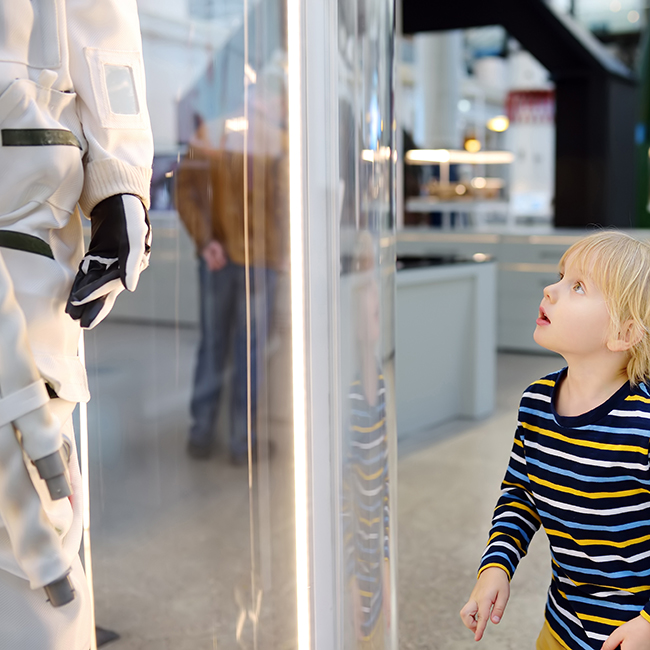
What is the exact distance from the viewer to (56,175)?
0.84m

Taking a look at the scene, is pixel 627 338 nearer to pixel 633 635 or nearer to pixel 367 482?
pixel 633 635

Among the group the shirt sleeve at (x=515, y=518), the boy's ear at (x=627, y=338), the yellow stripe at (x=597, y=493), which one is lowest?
the shirt sleeve at (x=515, y=518)

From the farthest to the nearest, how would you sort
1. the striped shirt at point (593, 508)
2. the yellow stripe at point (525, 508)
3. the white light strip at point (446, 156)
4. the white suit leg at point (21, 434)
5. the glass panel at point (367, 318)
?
the white light strip at point (446, 156), the glass panel at point (367, 318), the yellow stripe at point (525, 508), the striped shirt at point (593, 508), the white suit leg at point (21, 434)

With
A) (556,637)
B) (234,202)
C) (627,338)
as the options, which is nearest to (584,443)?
(627,338)

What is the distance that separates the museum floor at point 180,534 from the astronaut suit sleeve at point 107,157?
42 centimetres

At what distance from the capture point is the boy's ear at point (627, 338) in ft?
2.98

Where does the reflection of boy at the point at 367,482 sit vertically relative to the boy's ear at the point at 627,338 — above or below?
below

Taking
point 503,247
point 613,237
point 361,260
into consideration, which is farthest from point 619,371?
point 503,247

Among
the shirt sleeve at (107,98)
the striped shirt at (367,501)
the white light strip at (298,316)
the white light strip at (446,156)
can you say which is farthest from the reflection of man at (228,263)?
the white light strip at (446,156)

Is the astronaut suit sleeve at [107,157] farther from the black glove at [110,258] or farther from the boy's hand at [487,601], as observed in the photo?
the boy's hand at [487,601]

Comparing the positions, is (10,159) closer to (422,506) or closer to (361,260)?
(361,260)

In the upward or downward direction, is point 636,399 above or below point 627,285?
below

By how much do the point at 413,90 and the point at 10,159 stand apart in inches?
518

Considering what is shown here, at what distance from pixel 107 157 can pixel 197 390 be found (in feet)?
3.24
